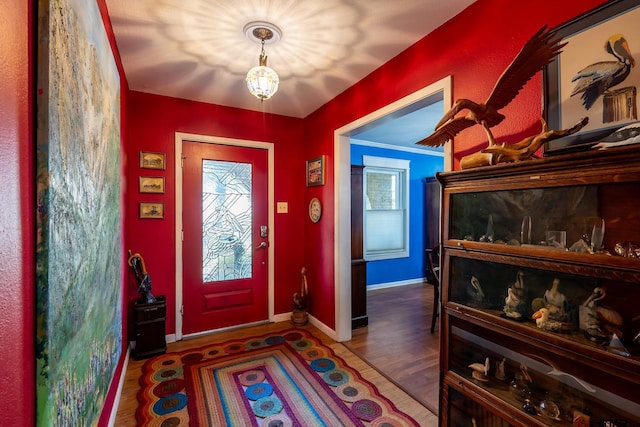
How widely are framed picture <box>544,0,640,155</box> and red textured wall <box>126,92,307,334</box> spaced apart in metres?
2.76

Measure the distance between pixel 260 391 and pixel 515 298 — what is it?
1.88m

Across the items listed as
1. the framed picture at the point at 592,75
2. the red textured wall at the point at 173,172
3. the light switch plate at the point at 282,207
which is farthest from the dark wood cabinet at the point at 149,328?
the framed picture at the point at 592,75

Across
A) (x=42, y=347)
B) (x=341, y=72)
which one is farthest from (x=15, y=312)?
(x=341, y=72)

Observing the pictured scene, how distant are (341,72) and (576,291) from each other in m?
2.27

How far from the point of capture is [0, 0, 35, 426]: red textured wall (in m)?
0.63

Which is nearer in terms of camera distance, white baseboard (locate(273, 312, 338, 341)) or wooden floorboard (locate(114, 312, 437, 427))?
wooden floorboard (locate(114, 312, 437, 427))

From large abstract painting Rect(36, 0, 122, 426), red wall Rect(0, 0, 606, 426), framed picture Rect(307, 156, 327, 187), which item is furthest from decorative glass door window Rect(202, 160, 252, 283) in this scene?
large abstract painting Rect(36, 0, 122, 426)

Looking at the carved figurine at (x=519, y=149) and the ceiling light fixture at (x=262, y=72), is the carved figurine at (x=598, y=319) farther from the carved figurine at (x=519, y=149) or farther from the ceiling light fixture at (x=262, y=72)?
the ceiling light fixture at (x=262, y=72)

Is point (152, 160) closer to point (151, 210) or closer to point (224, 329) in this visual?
point (151, 210)

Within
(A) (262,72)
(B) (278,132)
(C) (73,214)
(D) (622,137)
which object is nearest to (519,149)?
(D) (622,137)

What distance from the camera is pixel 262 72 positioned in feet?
5.82

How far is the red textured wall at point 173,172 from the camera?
2887mm

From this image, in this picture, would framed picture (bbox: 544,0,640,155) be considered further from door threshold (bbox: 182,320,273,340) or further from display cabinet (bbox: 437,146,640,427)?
door threshold (bbox: 182,320,273,340)

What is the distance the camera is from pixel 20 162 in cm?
71
